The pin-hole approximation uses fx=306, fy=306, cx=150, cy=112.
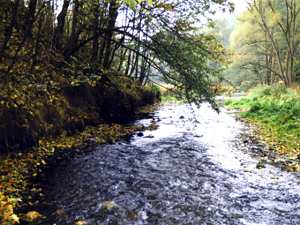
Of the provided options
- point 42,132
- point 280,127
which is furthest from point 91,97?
point 280,127

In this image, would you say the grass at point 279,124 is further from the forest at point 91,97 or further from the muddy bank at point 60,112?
the muddy bank at point 60,112

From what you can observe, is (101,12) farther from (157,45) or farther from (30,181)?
(30,181)

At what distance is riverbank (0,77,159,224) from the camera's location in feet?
20.4

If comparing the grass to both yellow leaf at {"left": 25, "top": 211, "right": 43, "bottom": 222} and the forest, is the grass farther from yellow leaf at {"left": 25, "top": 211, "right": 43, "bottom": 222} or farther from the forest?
yellow leaf at {"left": 25, "top": 211, "right": 43, "bottom": 222}

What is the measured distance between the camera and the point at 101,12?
531 inches

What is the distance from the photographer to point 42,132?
31.7ft

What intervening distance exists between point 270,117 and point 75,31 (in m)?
10.5

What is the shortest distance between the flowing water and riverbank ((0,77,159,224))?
56 cm

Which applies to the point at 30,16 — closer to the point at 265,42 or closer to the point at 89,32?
the point at 89,32

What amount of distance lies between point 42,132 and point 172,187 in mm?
4846

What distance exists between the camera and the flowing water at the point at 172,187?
5.59m

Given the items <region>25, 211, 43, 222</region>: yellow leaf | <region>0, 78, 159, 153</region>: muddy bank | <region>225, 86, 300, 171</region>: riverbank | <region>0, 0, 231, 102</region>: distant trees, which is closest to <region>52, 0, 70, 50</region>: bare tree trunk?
<region>0, 0, 231, 102</region>: distant trees

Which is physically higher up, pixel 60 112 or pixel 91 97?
pixel 91 97

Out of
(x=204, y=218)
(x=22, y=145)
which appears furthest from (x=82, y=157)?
(x=204, y=218)
